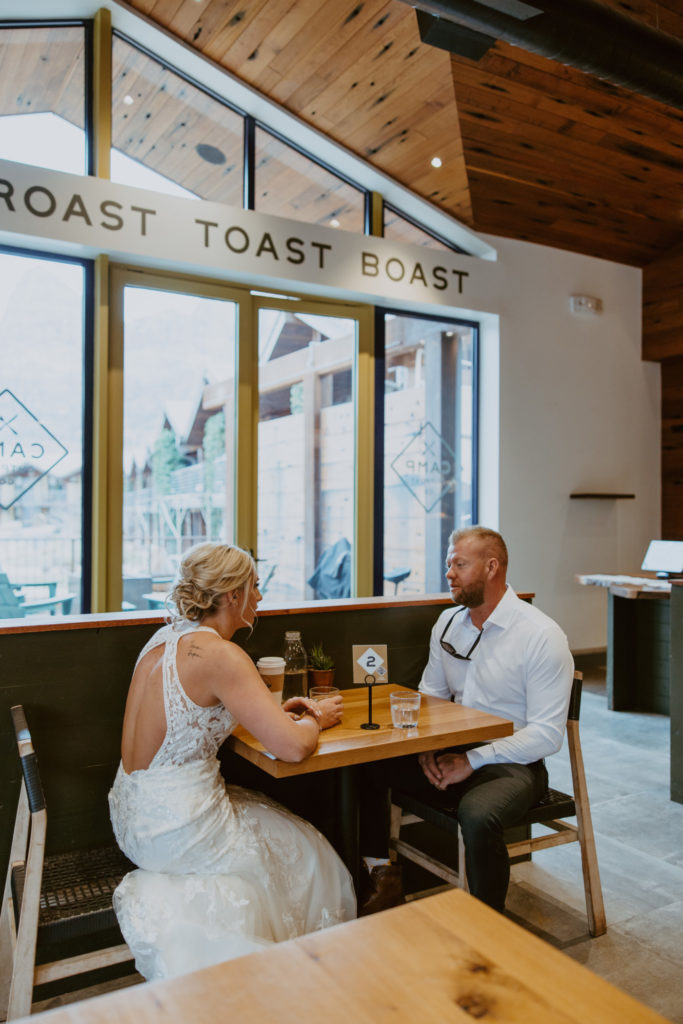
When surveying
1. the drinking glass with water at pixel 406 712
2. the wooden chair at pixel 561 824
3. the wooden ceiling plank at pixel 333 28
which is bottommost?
the wooden chair at pixel 561 824

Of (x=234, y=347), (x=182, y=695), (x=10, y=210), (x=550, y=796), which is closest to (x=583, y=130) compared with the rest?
(x=234, y=347)

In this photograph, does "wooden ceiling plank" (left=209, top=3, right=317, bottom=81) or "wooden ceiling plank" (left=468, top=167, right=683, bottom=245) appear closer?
"wooden ceiling plank" (left=209, top=3, right=317, bottom=81)

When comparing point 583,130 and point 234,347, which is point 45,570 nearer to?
point 234,347

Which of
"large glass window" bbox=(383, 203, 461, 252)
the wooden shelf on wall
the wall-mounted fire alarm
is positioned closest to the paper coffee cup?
"large glass window" bbox=(383, 203, 461, 252)

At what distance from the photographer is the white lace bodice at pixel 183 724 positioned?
6.60ft

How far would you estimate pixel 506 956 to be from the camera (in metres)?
1.13

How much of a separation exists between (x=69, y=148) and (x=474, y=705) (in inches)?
160

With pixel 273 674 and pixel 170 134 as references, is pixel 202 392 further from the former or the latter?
pixel 273 674

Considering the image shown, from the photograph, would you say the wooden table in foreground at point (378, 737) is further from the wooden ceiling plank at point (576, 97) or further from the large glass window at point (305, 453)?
the wooden ceiling plank at point (576, 97)

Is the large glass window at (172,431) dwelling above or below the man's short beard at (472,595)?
above

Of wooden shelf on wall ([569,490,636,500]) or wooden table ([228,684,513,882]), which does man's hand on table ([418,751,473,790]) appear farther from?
wooden shelf on wall ([569,490,636,500])

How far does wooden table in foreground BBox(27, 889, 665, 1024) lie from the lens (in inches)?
39.3

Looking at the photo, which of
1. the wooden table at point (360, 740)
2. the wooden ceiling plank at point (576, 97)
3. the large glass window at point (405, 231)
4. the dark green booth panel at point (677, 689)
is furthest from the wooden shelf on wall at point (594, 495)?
the wooden table at point (360, 740)

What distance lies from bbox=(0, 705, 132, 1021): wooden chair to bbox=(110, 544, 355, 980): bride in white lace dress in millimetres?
94
